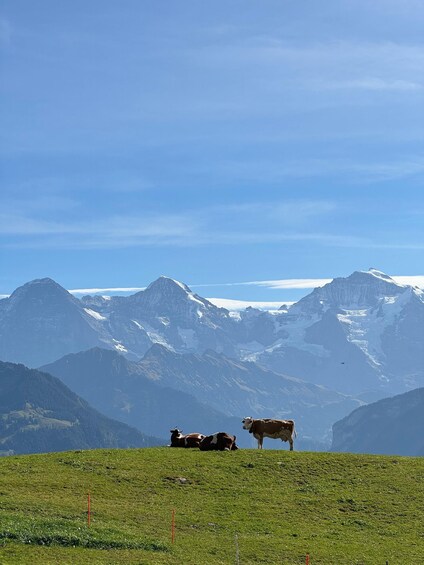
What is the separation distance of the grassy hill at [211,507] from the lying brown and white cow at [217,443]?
162 centimetres

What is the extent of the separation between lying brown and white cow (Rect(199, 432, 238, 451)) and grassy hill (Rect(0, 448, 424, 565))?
5.31 ft

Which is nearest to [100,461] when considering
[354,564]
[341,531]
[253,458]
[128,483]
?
[128,483]

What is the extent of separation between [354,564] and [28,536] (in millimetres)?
15930

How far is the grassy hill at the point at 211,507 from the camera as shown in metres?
39.6

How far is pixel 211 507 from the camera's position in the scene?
47969 millimetres

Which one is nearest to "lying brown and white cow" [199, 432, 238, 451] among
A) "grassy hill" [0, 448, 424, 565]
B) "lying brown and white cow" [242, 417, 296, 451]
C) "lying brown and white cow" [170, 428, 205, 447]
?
"grassy hill" [0, 448, 424, 565]

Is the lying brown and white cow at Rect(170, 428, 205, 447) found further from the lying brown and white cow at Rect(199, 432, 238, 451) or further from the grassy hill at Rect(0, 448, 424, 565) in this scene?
the grassy hill at Rect(0, 448, 424, 565)

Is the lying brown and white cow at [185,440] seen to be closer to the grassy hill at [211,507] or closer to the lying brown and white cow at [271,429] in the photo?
the grassy hill at [211,507]

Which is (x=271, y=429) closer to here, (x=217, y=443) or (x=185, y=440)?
(x=217, y=443)

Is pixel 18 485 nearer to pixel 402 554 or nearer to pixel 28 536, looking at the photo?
pixel 28 536

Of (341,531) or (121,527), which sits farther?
(341,531)

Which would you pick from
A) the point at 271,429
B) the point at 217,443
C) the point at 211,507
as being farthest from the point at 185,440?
the point at 211,507

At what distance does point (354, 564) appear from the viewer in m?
39.7

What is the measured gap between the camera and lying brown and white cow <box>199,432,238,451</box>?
63422 mm
